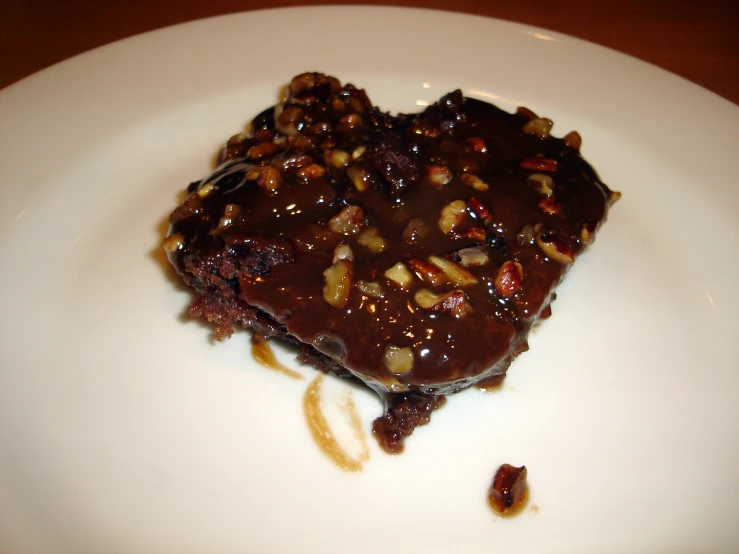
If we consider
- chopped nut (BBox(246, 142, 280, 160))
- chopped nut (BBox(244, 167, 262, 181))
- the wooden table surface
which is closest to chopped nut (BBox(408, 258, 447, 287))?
chopped nut (BBox(244, 167, 262, 181))

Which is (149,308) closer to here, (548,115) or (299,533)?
(299,533)

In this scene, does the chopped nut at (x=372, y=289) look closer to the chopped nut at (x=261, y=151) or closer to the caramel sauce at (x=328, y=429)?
the caramel sauce at (x=328, y=429)

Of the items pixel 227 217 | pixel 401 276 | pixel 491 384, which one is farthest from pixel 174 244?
pixel 491 384

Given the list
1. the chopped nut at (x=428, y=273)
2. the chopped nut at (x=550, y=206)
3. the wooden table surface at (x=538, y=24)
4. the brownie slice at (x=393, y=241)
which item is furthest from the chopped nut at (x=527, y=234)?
the wooden table surface at (x=538, y=24)

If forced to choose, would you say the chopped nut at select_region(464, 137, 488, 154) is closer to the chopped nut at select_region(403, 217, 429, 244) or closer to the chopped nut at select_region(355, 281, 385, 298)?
the chopped nut at select_region(403, 217, 429, 244)

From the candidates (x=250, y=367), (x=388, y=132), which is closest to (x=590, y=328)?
(x=388, y=132)

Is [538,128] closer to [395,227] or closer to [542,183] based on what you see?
[542,183]
